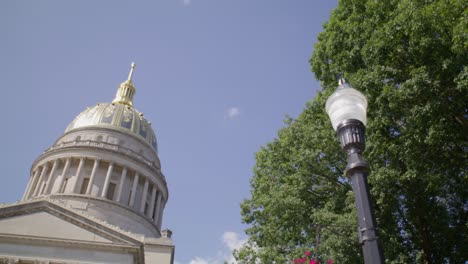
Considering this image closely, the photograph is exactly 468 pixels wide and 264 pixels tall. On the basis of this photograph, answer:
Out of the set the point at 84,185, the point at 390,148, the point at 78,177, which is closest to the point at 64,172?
the point at 78,177

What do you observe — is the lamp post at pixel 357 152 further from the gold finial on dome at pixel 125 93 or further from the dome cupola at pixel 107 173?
the gold finial on dome at pixel 125 93

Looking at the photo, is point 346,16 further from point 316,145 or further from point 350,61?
point 316,145

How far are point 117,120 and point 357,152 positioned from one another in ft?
167

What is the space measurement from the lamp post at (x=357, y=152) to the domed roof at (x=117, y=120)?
48680mm

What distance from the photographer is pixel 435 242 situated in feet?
53.1

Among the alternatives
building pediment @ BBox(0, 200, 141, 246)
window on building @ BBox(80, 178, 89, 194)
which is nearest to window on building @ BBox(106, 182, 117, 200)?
window on building @ BBox(80, 178, 89, 194)

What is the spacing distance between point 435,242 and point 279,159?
7.62m

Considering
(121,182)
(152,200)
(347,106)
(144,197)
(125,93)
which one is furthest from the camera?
(125,93)

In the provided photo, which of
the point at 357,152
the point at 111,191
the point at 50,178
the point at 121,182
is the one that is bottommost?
the point at 357,152

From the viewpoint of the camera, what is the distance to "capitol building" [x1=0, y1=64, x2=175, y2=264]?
27250 millimetres

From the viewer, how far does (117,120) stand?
52.8 meters

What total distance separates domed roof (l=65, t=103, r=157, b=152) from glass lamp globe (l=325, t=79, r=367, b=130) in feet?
159

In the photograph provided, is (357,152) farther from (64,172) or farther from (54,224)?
(64,172)

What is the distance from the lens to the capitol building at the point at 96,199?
27.2 meters
